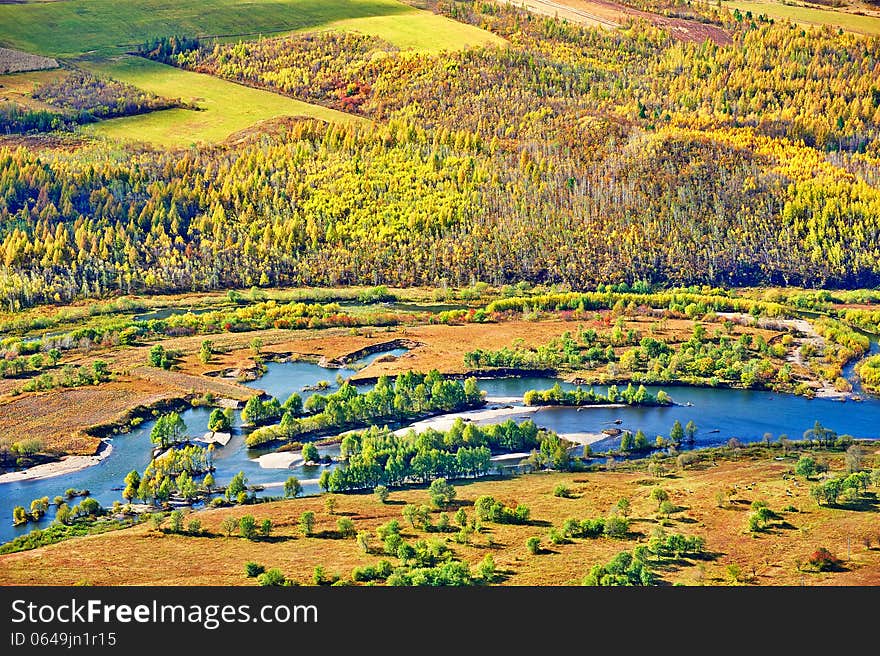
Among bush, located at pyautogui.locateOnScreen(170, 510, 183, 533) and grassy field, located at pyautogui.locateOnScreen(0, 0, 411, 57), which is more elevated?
grassy field, located at pyautogui.locateOnScreen(0, 0, 411, 57)

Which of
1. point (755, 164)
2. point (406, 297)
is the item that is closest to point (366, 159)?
point (406, 297)

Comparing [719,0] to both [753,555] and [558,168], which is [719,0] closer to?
[558,168]

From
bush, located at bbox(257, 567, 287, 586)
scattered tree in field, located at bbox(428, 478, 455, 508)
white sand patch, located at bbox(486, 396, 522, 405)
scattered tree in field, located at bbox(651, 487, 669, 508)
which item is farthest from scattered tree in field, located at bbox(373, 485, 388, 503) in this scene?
white sand patch, located at bbox(486, 396, 522, 405)

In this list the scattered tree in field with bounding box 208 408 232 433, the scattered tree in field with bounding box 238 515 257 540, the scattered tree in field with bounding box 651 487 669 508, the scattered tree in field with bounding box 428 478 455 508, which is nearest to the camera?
the scattered tree in field with bounding box 238 515 257 540

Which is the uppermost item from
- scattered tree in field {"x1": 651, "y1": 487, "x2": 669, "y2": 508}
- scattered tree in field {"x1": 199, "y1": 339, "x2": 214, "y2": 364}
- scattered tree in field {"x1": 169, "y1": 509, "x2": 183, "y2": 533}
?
scattered tree in field {"x1": 651, "y1": 487, "x2": 669, "y2": 508}

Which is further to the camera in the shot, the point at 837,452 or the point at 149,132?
the point at 149,132

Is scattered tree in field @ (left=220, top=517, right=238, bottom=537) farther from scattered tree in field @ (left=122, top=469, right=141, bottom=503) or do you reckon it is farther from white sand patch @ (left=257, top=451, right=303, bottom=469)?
white sand patch @ (left=257, top=451, right=303, bottom=469)
